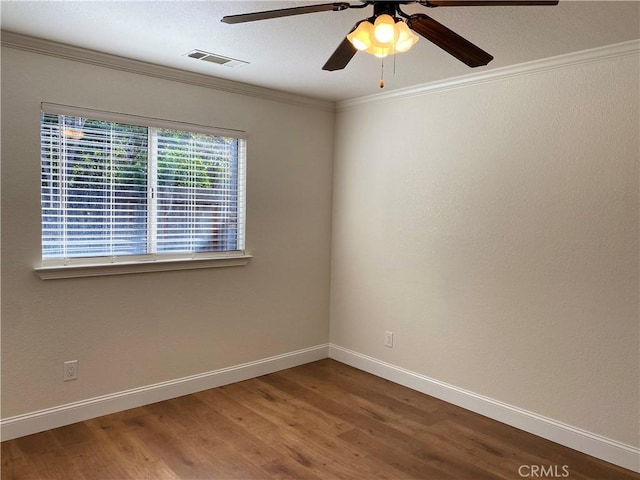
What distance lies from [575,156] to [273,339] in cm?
271

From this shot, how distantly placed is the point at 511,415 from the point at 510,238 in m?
1.20

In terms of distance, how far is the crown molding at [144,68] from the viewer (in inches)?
112

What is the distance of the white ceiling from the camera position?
2.35 metres

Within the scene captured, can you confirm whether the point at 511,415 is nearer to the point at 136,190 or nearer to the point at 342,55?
the point at 342,55

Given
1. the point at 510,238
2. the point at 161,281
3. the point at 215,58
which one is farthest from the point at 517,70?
the point at 161,281

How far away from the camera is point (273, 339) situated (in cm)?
424

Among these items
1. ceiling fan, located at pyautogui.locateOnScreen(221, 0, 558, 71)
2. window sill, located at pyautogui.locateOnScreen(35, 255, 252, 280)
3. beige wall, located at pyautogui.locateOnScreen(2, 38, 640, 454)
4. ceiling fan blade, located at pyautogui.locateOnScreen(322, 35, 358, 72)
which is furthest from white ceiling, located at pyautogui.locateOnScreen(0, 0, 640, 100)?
window sill, located at pyautogui.locateOnScreen(35, 255, 252, 280)

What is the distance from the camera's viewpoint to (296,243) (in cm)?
433

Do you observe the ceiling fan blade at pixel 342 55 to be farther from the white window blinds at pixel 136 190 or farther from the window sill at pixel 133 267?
the window sill at pixel 133 267

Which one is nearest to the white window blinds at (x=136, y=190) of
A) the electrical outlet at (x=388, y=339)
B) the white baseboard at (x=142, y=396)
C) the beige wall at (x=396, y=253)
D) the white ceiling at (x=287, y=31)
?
the beige wall at (x=396, y=253)

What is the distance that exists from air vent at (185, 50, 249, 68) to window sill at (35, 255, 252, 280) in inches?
55.9

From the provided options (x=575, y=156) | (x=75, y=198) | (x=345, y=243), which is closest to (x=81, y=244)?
(x=75, y=198)

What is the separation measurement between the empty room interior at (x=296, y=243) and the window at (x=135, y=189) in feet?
0.05

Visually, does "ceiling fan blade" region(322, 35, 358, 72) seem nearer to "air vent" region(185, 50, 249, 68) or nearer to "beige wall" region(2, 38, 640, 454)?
"air vent" region(185, 50, 249, 68)
